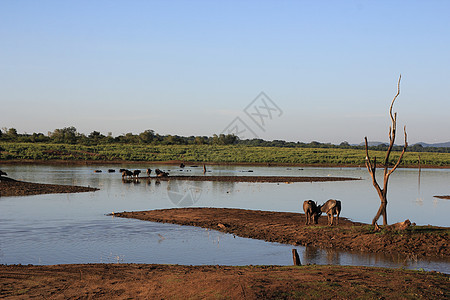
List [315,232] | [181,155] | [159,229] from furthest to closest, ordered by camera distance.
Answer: [181,155]
[159,229]
[315,232]

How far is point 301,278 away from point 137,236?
33.3ft

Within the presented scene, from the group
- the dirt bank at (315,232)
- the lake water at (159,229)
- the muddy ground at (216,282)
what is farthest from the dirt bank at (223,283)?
the dirt bank at (315,232)

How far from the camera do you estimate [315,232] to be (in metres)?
19.2

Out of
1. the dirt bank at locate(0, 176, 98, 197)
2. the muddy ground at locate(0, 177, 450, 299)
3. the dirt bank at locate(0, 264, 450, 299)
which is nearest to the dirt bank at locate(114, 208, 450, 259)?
the muddy ground at locate(0, 177, 450, 299)

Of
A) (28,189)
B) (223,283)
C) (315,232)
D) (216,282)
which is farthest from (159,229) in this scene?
(28,189)

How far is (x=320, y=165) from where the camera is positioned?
95312 mm

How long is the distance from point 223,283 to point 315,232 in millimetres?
9033

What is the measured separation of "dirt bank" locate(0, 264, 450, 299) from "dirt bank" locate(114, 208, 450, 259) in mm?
4587

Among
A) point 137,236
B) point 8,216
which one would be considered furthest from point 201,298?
point 8,216

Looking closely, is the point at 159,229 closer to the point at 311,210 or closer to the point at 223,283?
the point at 311,210

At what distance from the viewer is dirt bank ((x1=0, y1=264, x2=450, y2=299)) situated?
10.3 metres

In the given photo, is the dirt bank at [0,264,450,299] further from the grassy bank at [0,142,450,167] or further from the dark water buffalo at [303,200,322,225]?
the grassy bank at [0,142,450,167]

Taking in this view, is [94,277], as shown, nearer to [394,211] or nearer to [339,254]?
[339,254]

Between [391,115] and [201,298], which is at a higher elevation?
[391,115]
